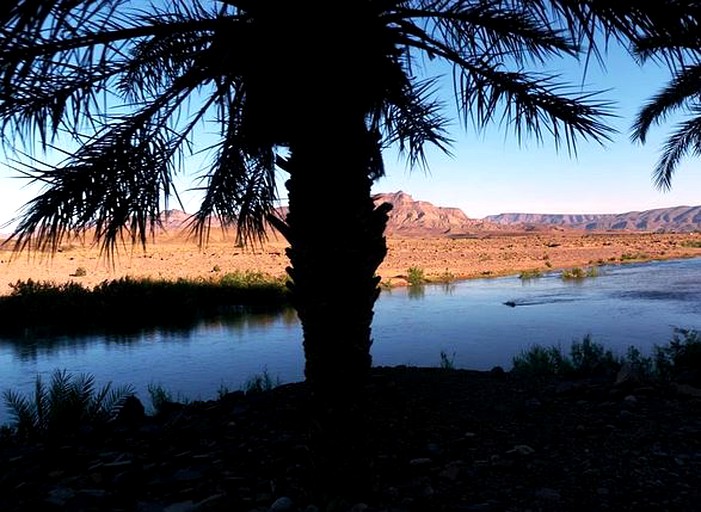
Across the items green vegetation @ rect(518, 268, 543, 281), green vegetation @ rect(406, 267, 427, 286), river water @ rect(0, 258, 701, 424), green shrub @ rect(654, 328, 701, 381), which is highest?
green vegetation @ rect(406, 267, 427, 286)

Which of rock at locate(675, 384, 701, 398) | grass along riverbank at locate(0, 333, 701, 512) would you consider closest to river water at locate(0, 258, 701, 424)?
grass along riverbank at locate(0, 333, 701, 512)

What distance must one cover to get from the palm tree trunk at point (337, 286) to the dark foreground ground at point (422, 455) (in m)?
0.21

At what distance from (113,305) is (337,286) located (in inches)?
608

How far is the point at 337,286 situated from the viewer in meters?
3.62

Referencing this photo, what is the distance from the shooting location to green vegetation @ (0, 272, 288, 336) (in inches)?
650

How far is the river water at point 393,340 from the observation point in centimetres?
1086

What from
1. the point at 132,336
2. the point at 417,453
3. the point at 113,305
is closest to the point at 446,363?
the point at 417,453

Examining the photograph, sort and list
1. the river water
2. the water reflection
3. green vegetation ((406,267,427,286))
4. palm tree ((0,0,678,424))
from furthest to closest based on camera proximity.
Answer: green vegetation ((406,267,427,286)) < the water reflection < the river water < palm tree ((0,0,678,424))

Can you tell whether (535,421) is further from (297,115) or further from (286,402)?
(297,115)

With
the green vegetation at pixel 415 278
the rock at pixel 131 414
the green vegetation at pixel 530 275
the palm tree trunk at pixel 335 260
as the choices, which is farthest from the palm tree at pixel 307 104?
the green vegetation at pixel 530 275

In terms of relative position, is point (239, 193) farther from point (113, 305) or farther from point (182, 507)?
point (113, 305)

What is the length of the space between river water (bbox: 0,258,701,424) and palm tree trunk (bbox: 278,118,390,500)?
5.93 meters

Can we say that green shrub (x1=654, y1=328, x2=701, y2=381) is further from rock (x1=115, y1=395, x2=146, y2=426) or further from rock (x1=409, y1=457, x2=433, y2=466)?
rock (x1=115, y1=395, x2=146, y2=426)

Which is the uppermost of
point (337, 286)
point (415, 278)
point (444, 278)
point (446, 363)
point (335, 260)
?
point (335, 260)
